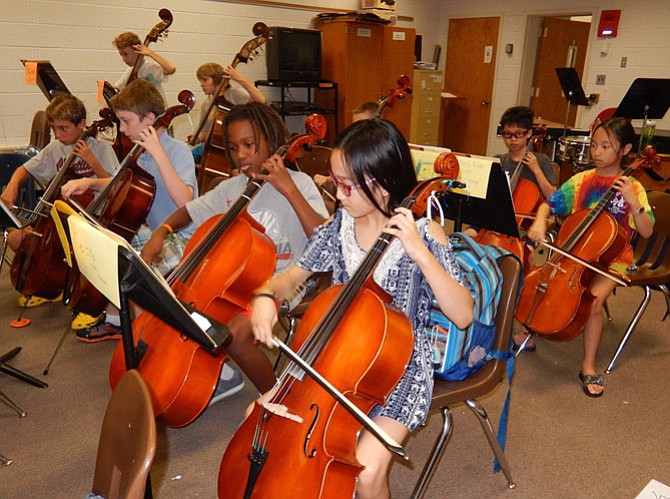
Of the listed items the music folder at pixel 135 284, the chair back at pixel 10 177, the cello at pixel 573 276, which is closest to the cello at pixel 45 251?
the chair back at pixel 10 177

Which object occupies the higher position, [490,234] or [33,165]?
[33,165]

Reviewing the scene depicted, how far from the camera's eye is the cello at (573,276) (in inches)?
84.6

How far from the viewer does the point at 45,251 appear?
2521 mm

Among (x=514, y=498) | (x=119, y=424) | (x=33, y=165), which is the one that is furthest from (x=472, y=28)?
(x=119, y=424)

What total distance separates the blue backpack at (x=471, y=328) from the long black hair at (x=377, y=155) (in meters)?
0.28

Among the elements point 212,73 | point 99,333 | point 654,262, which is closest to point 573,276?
point 654,262

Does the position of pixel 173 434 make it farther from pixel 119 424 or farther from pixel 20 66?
pixel 20 66

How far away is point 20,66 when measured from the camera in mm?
4430

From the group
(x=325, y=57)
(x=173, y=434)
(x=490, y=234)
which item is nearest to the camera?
(x=173, y=434)

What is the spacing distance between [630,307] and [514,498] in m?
1.92

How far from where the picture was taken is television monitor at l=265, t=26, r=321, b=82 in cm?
552

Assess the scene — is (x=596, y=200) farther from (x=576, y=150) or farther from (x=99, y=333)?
(x=99, y=333)

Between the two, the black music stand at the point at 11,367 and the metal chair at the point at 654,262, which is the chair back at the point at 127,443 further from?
the metal chair at the point at 654,262

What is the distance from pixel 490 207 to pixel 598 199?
0.92 meters
